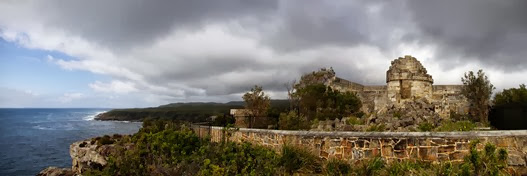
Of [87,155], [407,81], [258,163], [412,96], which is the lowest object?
[87,155]

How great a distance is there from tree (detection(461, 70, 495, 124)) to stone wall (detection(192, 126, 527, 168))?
12.4 meters

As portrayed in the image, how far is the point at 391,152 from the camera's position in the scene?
8.52 metres

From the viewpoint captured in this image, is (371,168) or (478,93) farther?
(478,93)

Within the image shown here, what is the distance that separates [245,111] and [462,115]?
13284 millimetres

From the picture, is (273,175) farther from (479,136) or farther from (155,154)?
(479,136)

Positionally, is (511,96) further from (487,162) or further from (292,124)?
(487,162)

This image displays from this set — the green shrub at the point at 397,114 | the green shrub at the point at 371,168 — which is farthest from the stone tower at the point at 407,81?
the green shrub at the point at 371,168

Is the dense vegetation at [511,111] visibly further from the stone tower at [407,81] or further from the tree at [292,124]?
the tree at [292,124]

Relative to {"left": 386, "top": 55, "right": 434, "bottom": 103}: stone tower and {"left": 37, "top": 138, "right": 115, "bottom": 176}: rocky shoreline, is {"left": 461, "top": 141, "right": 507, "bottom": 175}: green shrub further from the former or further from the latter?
{"left": 37, "top": 138, "right": 115, "bottom": 176}: rocky shoreline

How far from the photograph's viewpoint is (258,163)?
7.61m

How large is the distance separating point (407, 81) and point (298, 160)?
14.3 metres

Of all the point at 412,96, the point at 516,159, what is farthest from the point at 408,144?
the point at 412,96

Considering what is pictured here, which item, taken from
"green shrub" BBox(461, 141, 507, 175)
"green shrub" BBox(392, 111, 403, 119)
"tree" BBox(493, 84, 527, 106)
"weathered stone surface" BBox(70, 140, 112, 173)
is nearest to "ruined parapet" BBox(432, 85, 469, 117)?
"tree" BBox(493, 84, 527, 106)

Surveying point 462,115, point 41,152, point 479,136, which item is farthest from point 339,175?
point 41,152
